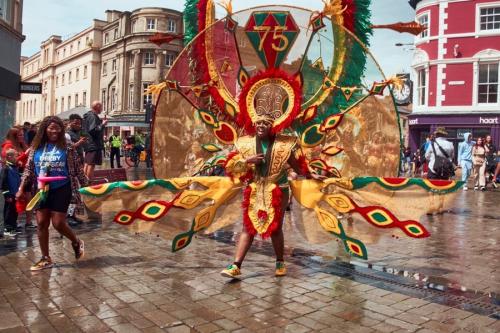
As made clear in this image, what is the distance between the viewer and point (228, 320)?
3957 millimetres

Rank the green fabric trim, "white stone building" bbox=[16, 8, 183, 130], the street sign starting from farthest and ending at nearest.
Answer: "white stone building" bbox=[16, 8, 183, 130] < the street sign < the green fabric trim

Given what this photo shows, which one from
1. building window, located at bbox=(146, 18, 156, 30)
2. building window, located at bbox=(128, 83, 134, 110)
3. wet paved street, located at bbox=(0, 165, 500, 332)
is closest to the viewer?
wet paved street, located at bbox=(0, 165, 500, 332)

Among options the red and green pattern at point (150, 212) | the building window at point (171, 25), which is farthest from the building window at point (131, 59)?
the red and green pattern at point (150, 212)

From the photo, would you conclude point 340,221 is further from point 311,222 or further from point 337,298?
point 337,298

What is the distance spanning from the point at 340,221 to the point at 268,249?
5.10 ft

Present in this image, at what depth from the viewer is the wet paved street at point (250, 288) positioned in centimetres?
392

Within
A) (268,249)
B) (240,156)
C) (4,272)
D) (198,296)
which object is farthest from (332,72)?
(4,272)

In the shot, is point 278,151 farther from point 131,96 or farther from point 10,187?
point 131,96

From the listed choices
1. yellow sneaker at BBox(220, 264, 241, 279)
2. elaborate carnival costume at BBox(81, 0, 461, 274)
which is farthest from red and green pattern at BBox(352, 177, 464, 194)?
yellow sneaker at BBox(220, 264, 241, 279)

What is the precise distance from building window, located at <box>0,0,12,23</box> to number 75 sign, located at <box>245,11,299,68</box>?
13.7m

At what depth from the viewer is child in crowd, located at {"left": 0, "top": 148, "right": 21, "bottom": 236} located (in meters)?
7.03

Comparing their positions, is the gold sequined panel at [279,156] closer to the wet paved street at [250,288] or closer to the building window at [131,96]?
the wet paved street at [250,288]

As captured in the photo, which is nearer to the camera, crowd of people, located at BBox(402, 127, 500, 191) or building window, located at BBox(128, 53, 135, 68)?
crowd of people, located at BBox(402, 127, 500, 191)

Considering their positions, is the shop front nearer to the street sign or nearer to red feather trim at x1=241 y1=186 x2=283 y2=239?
the street sign
